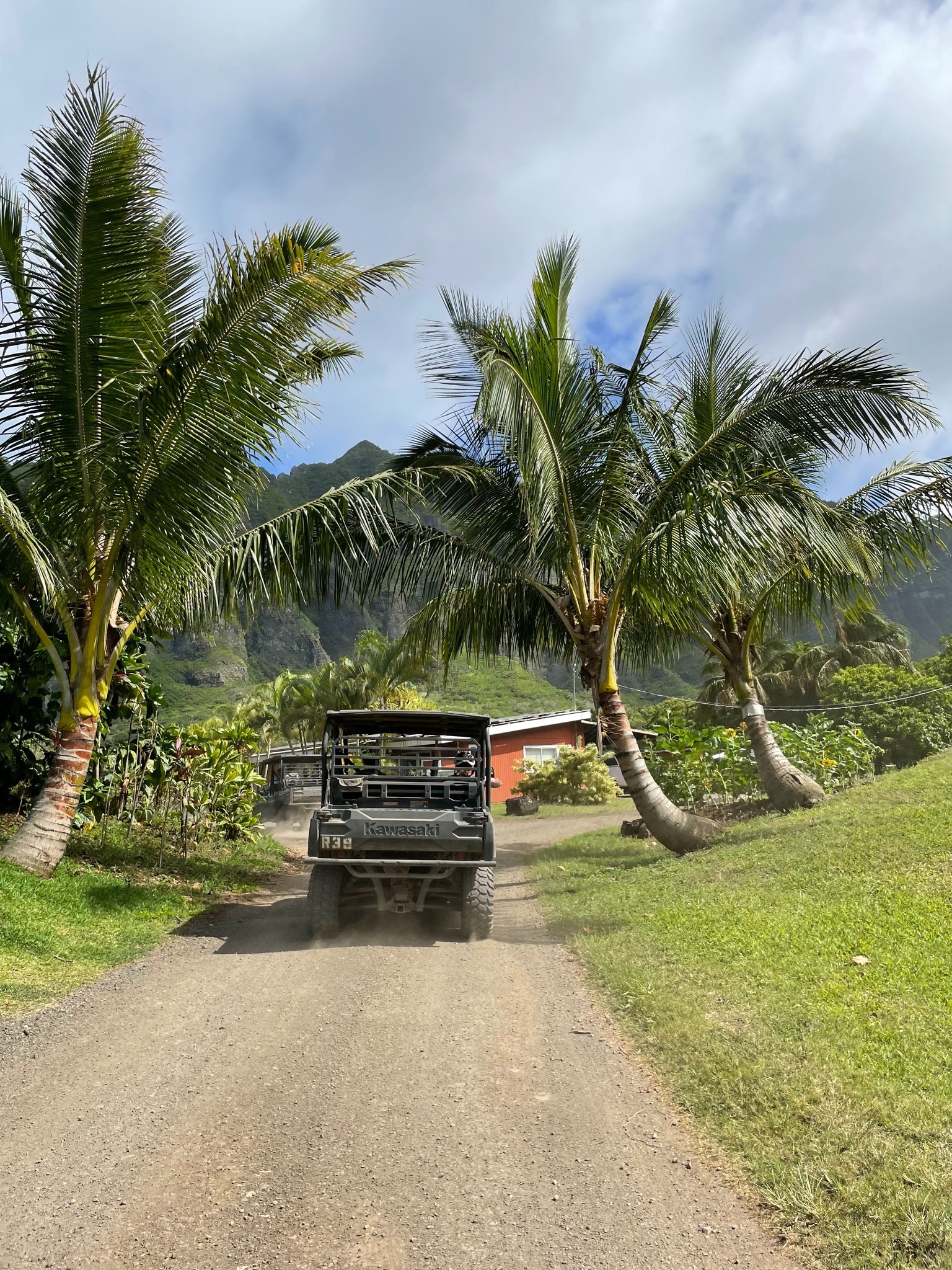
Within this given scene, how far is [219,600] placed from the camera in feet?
35.8

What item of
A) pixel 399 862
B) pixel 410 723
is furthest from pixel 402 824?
pixel 410 723

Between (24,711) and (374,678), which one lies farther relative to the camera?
(374,678)

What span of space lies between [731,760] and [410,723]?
8.57 m

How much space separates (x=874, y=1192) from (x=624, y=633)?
1205 centimetres

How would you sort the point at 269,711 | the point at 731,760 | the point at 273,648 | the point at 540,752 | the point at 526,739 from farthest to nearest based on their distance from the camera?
the point at 273,648 → the point at 269,711 → the point at 540,752 → the point at 526,739 → the point at 731,760

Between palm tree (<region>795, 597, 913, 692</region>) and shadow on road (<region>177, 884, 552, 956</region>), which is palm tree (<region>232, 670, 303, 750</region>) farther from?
shadow on road (<region>177, 884, 552, 956</region>)

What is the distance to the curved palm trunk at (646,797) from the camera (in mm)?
11539

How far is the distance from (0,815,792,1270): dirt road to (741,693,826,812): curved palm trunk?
8203 mm

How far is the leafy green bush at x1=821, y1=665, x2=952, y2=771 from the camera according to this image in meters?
23.0

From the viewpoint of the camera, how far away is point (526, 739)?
36250mm

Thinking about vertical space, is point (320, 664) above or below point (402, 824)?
above

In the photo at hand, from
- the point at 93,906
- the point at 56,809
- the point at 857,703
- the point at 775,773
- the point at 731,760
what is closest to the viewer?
the point at 93,906

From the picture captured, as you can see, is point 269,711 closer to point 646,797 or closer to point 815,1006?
point 646,797

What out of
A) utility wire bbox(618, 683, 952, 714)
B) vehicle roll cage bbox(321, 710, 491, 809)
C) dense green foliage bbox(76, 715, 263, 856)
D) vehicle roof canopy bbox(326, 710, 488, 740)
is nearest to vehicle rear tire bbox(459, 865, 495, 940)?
vehicle roll cage bbox(321, 710, 491, 809)
